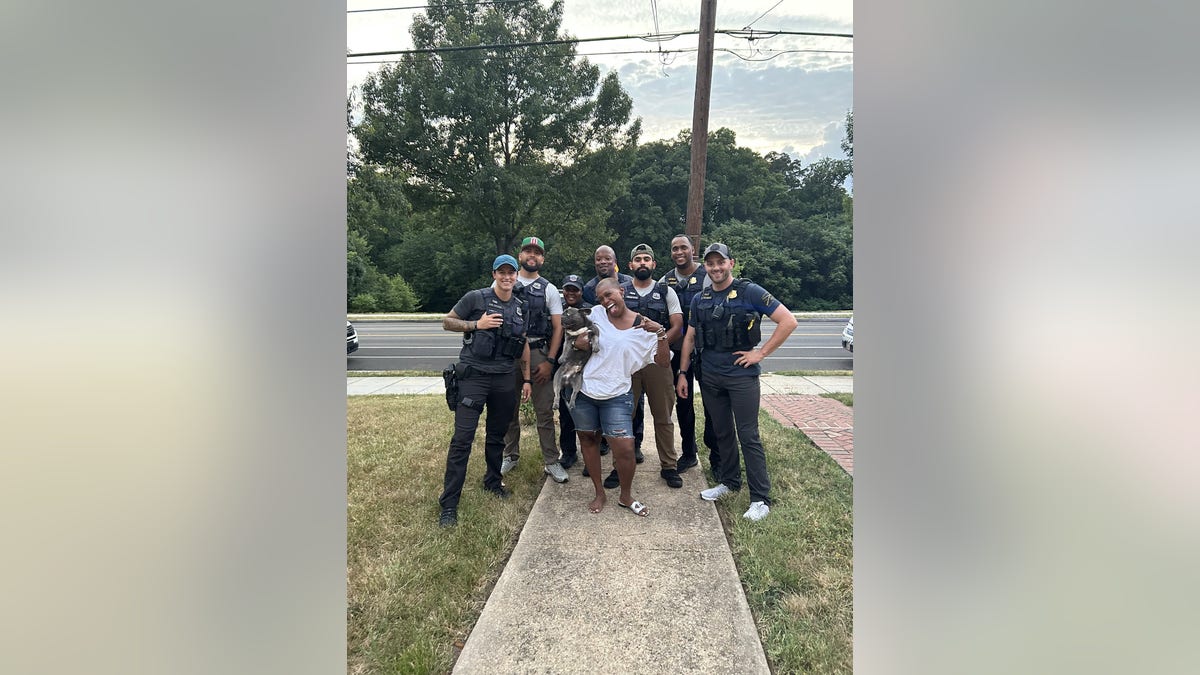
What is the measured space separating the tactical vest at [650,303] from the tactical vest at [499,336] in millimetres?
1156

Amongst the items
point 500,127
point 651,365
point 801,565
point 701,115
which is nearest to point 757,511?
point 801,565

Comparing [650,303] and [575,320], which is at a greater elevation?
[650,303]

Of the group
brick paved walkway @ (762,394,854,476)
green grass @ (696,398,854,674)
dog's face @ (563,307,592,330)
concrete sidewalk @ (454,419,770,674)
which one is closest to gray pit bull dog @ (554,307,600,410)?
dog's face @ (563,307,592,330)

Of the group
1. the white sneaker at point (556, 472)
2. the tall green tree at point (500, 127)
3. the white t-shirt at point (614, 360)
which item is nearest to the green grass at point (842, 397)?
the white sneaker at point (556, 472)

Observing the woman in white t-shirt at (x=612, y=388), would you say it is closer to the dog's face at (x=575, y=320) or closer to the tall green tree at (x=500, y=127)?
the dog's face at (x=575, y=320)

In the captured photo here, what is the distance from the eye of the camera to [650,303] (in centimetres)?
472

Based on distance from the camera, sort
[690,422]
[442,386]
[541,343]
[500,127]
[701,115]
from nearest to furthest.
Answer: [541,343] < [690,422] < [701,115] < [442,386] < [500,127]

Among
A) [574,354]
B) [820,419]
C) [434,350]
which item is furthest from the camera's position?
[434,350]

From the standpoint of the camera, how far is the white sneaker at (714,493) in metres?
4.13

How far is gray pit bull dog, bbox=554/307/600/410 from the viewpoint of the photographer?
3930 mm

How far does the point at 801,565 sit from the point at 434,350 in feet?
45.4

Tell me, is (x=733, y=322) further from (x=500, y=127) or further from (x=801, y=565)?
(x=500, y=127)
